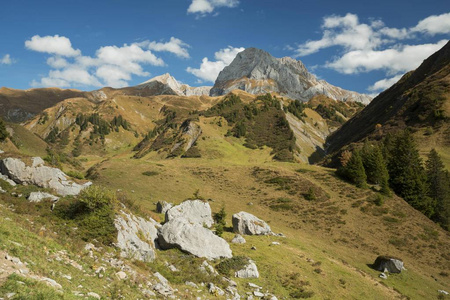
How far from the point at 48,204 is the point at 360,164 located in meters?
66.5

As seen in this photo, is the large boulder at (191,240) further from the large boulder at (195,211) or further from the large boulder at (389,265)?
the large boulder at (389,265)

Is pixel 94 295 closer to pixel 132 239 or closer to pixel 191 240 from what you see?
pixel 132 239

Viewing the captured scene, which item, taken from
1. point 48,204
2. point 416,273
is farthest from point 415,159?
point 48,204

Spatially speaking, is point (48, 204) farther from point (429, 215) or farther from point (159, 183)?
point (429, 215)

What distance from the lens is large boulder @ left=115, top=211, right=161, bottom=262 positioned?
58.7 ft

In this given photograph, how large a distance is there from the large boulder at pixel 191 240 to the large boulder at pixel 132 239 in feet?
6.97

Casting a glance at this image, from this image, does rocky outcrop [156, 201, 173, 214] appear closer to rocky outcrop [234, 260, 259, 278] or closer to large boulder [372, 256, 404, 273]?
rocky outcrop [234, 260, 259, 278]

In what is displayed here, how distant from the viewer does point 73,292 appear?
10.3 metres

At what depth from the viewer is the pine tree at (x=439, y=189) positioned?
56734 mm

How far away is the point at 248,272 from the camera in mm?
22172

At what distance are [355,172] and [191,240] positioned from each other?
5601 centimetres

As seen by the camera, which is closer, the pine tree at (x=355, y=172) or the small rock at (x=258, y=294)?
the small rock at (x=258, y=294)

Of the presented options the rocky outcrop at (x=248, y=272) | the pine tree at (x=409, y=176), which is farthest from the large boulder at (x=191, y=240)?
the pine tree at (x=409, y=176)

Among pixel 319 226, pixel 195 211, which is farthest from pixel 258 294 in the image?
pixel 319 226
